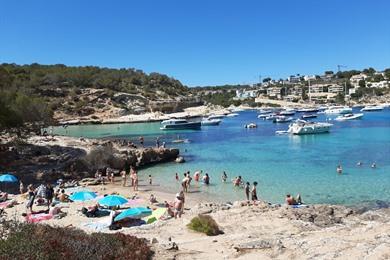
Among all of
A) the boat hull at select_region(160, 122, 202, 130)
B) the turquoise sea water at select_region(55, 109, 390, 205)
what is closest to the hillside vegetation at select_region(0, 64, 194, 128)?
the boat hull at select_region(160, 122, 202, 130)

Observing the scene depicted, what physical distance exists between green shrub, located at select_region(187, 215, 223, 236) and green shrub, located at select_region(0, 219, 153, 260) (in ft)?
13.7

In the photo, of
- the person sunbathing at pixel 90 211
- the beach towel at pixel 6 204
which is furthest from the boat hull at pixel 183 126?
the person sunbathing at pixel 90 211

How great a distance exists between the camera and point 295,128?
231 ft

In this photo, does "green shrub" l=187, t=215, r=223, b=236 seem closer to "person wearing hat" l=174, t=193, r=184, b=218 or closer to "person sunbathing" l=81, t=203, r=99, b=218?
"person wearing hat" l=174, t=193, r=184, b=218

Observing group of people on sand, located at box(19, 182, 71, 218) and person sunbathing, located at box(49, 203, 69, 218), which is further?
group of people on sand, located at box(19, 182, 71, 218)

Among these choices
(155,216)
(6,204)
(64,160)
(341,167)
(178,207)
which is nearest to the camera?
(155,216)

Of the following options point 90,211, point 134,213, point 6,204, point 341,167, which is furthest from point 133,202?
point 341,167

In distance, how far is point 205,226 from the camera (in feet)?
52.9

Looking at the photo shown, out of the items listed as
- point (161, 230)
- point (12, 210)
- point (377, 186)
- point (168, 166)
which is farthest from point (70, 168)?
point (377, 186)

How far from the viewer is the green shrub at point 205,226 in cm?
1594

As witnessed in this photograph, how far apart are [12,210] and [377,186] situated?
74.5 ft

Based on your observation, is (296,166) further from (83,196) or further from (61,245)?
(61,245)

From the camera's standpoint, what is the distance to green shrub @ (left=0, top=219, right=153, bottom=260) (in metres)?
8.42

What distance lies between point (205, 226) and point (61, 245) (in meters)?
7.39
